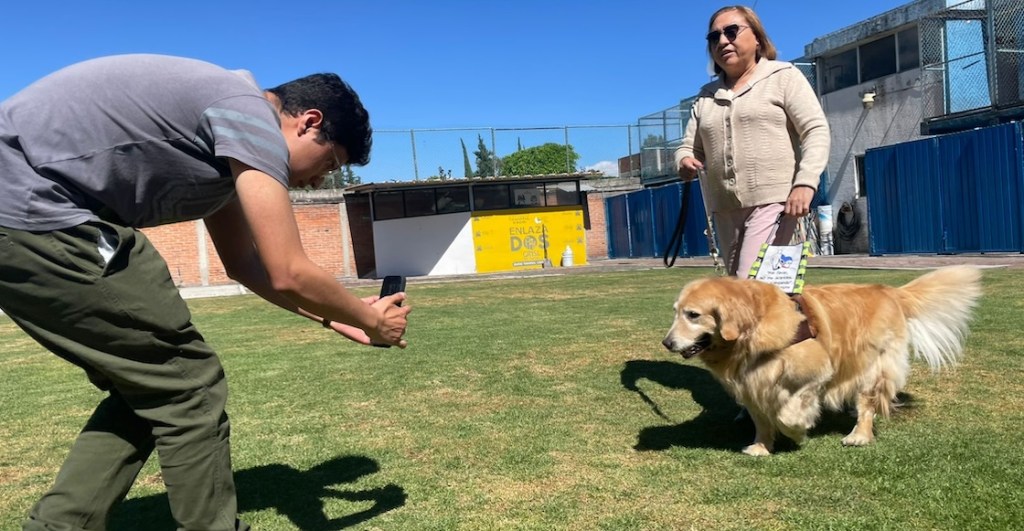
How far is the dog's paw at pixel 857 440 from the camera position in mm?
3498

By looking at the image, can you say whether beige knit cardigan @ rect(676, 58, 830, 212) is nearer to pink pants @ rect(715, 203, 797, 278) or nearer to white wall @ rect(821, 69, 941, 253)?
pink pants @ rect(715, 203, 797, 278)

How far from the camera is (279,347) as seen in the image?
8.16 metres

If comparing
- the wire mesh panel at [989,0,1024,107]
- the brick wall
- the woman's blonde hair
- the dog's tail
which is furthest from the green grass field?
the brick wall

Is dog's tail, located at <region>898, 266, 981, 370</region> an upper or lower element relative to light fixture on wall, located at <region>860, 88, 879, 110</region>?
lower

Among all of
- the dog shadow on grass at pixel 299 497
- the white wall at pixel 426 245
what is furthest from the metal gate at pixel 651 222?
the dog shadow on grass at pixel 299 497

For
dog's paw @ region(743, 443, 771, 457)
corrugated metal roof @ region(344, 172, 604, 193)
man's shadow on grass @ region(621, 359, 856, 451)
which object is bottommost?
man's shadow on grass @ region(621, 359, 856, 451)

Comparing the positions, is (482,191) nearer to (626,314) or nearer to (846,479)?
(626,314)

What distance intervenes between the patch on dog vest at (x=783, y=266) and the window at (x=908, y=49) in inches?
771

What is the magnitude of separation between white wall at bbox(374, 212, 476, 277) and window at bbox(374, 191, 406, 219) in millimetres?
290

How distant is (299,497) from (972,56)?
21.3m

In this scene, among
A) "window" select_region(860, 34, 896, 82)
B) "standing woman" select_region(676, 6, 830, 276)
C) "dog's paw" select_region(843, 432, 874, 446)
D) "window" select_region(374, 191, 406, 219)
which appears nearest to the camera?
"dog's paw" select_region(843, 432, 874, 446)

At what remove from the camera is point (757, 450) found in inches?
136

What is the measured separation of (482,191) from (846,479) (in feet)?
85.8

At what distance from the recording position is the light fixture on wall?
69.2ft
